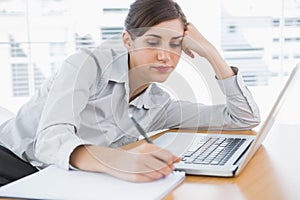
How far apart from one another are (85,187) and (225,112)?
704mm

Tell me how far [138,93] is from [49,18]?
7.68 ft

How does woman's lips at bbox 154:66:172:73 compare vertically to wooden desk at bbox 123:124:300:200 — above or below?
above

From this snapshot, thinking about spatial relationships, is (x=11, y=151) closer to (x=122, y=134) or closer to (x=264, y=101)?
(x=122, y=134)

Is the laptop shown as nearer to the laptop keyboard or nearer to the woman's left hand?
the laptop keyboard

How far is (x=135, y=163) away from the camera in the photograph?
3.27ft

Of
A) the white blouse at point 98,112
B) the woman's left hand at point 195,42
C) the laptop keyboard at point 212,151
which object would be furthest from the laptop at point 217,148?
the woman's left hand at point 195,42

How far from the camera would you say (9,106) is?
3.75 meters

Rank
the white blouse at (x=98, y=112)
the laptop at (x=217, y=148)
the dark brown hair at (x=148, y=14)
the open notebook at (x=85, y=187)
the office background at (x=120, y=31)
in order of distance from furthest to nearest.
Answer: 1. the office background at (x=120, y=31)
2. the dark brown hair at (x=148, y=14)
3. the white blouse at (x=98, y=112)
4. the laptop at (x=217, y=148)
5. the open notebook at (x=85, y=187)

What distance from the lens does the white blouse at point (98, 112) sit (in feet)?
3.81

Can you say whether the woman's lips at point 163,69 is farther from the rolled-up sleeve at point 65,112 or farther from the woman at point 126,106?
the rolled-up sleeve at point 65,112

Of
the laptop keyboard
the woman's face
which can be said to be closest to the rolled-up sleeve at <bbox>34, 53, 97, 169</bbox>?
the woman's face

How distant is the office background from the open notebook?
8.60ft

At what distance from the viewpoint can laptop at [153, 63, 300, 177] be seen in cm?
105

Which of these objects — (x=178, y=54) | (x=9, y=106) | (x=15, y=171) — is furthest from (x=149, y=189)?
(x=9, y=106)
